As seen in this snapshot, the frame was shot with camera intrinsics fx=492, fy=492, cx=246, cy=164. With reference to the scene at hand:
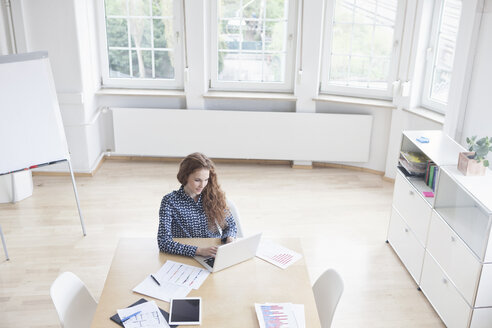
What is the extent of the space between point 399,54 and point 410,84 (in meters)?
0.43

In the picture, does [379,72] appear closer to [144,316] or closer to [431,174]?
[431,174]

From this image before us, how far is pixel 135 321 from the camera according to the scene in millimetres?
2520

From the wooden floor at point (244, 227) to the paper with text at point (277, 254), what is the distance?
95 cm

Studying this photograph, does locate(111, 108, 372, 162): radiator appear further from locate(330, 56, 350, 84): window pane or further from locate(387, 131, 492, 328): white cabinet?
locate(387, 131, 492, 328): white cabinet

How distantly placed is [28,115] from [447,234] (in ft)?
12.2

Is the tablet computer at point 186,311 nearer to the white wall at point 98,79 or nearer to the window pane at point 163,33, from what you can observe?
the white wall at point 98,79

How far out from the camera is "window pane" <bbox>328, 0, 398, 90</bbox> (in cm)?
598

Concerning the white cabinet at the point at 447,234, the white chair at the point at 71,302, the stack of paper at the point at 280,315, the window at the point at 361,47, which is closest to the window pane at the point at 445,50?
the window at the point at 361,47

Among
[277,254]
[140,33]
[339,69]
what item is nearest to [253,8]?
[339,69]

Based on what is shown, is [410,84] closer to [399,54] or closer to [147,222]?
[399,54]

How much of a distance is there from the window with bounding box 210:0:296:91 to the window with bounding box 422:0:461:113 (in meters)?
1.70

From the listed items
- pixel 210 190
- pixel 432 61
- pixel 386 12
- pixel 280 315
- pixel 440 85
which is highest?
pixel 386 12

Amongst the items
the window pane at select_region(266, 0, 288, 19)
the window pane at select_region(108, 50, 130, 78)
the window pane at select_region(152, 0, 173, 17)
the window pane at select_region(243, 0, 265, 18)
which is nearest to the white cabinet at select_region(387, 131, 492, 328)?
the window pane at select_region(266, 0, 288, 19)

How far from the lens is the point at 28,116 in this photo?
4.51 m
